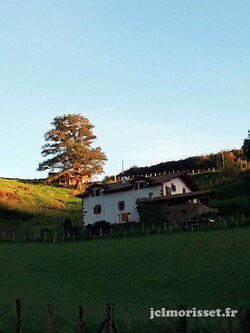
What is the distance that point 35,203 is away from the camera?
82375 mm

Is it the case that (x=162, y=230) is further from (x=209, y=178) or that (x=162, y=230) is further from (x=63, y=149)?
(x=63, y=149)

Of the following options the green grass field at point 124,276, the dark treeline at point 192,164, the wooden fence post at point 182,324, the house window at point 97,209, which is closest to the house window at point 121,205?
the house window at point 97,209

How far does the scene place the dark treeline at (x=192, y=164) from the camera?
3938 inches

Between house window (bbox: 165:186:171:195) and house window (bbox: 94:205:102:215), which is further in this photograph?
house window (bbox: 94:205:102:215)

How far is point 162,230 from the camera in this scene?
52000 mm

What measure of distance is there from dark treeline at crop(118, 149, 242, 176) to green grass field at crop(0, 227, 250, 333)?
54.9 m

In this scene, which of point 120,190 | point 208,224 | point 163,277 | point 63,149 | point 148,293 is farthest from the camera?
point 63,149

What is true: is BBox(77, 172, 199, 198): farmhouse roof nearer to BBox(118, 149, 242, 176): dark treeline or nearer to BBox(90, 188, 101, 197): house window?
BBox(90, 188, 101, 197): house window

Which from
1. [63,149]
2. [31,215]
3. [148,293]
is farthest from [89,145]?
[148,293]

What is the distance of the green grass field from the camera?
18.9 m

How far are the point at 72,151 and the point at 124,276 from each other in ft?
238

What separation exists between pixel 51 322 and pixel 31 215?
208ft

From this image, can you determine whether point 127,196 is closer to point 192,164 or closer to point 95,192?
point 95,192

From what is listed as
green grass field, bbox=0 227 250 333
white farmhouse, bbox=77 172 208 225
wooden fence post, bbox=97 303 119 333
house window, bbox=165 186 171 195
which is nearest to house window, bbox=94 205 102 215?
white farmhouse, bbox=77 172 208 225
